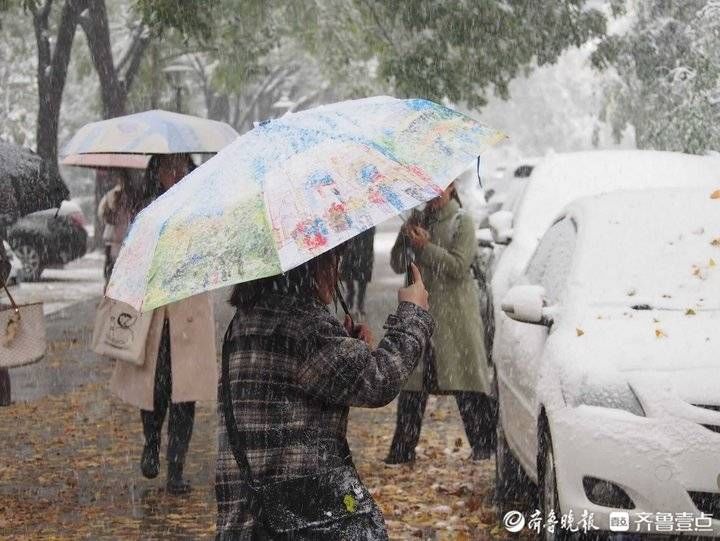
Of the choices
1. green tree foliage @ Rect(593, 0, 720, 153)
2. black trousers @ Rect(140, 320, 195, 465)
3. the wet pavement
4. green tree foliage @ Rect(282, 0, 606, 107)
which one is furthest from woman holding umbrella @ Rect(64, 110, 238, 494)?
green tree foliage @ Rect(593, 0, 720, 153)

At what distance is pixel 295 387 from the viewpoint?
3.51 metres

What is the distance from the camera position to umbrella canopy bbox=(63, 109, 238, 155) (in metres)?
7.84

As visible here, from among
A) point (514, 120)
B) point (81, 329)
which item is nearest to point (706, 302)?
point (81, 329)

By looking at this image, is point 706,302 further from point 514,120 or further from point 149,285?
point 514,120

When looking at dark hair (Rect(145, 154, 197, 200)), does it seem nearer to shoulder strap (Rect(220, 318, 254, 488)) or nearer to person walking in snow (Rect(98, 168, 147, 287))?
person walking in snow (Rect(98, 168, 147, 287))

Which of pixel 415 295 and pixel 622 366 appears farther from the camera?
pixel 622 366

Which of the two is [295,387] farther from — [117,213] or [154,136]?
[117,213]

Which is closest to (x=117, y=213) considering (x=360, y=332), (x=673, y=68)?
(x=360, y=332)

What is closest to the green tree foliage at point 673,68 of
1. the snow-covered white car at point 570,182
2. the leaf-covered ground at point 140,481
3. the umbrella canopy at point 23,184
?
the snow-covered white car at point 570,182

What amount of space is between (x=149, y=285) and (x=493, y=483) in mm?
4573

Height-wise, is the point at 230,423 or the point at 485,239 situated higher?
the point at 230,423

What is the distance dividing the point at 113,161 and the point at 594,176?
3471 mm

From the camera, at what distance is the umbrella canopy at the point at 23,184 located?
7035mm

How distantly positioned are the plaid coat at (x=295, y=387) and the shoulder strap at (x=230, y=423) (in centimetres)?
2
